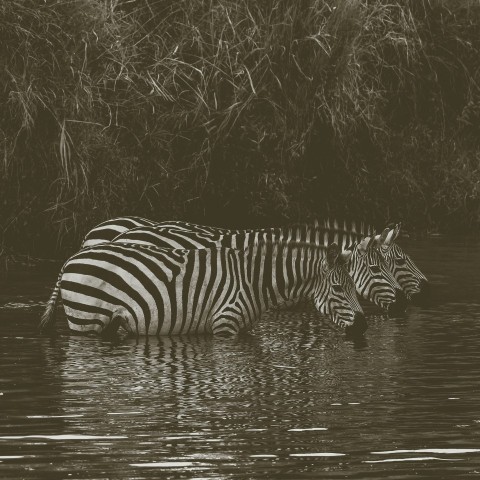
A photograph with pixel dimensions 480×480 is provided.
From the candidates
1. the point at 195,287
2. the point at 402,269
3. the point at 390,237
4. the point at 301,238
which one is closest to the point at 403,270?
the point at 402,269

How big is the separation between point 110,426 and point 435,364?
128 inches

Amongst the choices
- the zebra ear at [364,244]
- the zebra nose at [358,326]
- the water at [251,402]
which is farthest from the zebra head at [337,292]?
the zebra ear at [364,244]

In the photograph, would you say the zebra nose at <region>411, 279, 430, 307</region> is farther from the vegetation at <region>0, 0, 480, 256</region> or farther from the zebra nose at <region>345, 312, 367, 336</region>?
the vegetation at <region>0, 0, 480, 256</region>

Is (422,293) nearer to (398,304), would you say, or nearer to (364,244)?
(398,304)

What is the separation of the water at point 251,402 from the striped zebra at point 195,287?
182mm

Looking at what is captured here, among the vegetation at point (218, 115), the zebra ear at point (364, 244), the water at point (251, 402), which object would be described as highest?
the vegetation at point (218, 115)

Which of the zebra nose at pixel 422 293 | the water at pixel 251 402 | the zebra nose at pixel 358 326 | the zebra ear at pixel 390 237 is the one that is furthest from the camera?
the zebra nose at pixel 422 293

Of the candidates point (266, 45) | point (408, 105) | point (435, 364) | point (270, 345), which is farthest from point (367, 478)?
point (408, 105)

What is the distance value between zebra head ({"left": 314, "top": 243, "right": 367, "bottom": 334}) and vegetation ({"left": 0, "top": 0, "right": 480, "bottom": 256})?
4.84 metres

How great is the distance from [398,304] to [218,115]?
5469 mm

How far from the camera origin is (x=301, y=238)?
1298 cm

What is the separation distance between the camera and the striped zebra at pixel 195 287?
488 inches

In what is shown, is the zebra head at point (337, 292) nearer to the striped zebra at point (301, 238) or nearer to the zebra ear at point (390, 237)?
the striped zebra at point (301, 238)

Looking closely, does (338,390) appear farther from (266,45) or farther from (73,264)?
(266,45)
